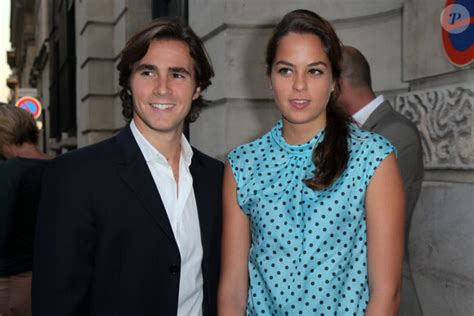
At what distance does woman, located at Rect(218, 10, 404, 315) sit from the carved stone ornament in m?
1.37

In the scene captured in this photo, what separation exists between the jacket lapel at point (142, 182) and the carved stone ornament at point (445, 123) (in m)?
1.89

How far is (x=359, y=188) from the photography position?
184 centimetres

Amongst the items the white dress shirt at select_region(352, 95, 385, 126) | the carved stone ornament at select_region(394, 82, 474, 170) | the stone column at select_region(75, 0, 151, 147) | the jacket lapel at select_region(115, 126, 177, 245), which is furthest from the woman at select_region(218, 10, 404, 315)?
the stone column at select_region(75, 0, 151, 147)

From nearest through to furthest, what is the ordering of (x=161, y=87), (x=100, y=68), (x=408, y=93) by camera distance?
1. (x=161, y=87)
2. (x=408, y=93)
3. (x=100, y=68)

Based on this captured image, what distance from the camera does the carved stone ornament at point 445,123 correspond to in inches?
123

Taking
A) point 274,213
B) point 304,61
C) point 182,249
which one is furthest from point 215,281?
point 304,61

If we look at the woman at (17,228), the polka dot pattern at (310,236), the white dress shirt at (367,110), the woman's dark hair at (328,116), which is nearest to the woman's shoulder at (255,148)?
the polka dot pattern at (310,236)

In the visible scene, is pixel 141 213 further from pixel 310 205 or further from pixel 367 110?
pixel 367 110

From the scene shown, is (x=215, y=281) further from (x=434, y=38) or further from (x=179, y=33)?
(x=434, y=38)

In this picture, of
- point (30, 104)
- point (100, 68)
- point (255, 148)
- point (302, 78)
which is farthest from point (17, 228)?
point (30, 104)

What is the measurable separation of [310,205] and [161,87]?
794 mm

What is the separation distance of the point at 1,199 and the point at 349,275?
8.00 ft

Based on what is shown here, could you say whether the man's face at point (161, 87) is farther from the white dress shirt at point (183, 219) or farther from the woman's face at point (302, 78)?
the woman's face at point (302, 78)

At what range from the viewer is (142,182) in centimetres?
212
